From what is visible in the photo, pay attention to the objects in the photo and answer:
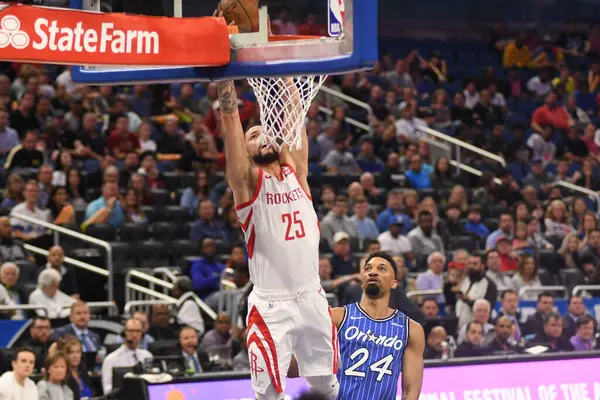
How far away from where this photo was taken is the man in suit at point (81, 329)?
11.1 m

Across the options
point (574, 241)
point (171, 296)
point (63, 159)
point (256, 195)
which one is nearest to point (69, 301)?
point (171, 296)

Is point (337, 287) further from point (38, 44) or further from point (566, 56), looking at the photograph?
point (566, 56)

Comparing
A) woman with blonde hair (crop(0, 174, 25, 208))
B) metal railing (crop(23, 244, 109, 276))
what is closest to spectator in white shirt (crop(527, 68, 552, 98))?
metal railing (crop(23, 244, 109, 276))

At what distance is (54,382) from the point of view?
9703 mm

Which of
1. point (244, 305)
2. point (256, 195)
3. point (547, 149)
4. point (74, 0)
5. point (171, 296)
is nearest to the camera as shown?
point (74, 0)

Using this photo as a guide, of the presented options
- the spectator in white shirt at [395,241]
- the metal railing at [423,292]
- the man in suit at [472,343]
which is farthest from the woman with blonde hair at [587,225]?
the man in suit at [472,343]

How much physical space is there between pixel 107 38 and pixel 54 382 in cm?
488

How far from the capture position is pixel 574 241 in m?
15.0

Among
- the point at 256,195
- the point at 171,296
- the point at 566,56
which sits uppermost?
the point at 566,56

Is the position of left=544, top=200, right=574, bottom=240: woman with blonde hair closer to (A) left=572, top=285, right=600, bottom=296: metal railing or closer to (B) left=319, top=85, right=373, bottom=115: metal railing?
(A) left=572, top=285, right=600, bottom=296: metal railing

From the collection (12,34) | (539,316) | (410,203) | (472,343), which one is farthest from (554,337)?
(12,34)

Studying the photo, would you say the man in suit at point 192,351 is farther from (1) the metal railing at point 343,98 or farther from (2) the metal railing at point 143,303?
(1) the metal railing at point 343,98

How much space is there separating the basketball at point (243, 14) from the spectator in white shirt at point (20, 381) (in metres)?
4.42

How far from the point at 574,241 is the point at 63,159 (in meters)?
6.62
